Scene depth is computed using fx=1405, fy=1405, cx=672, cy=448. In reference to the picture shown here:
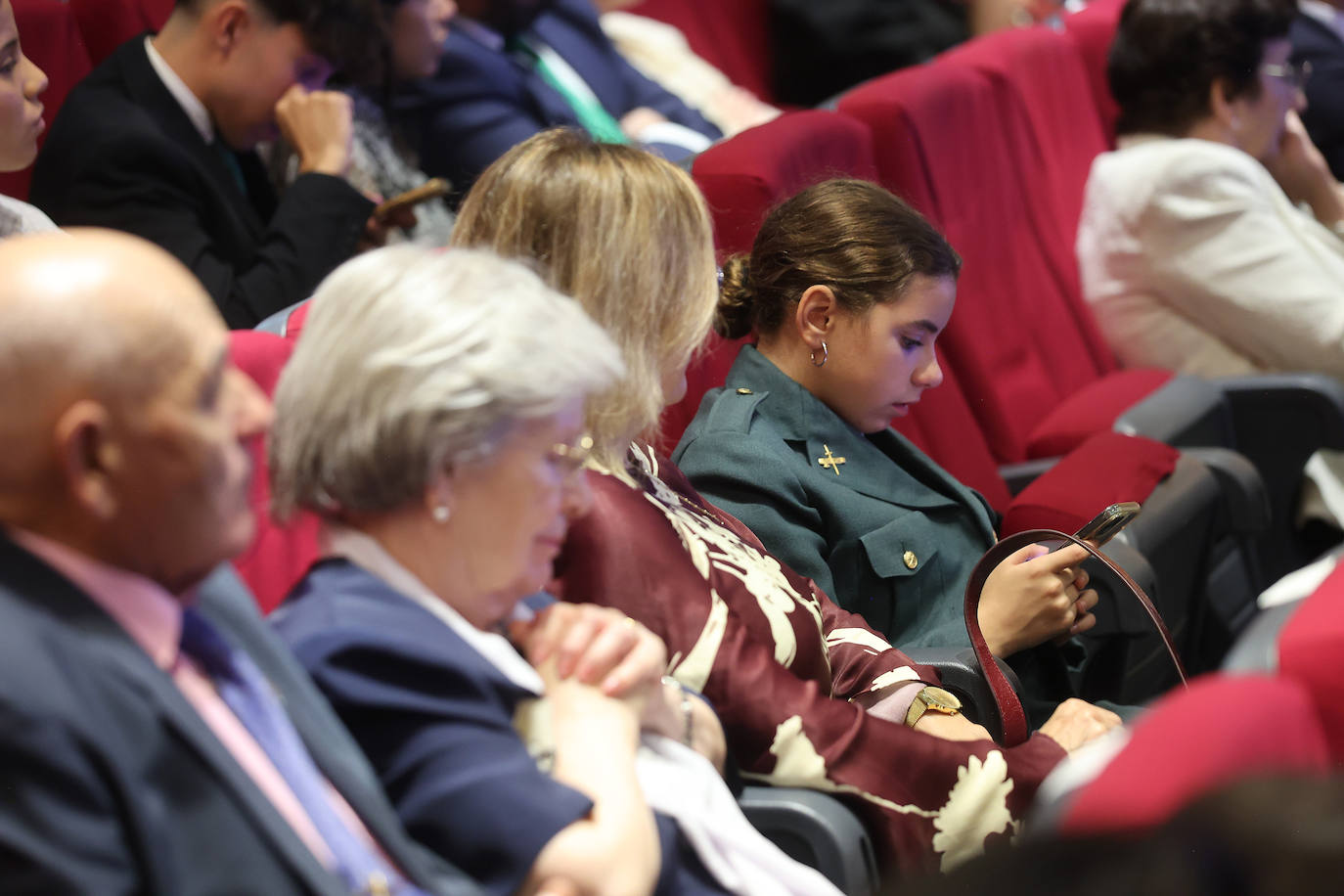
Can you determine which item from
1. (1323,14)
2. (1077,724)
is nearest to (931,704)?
(1077,724)

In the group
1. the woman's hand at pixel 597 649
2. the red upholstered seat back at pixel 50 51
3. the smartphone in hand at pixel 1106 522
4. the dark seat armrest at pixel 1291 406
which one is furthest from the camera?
the dark seat armrest at pixel 1291 406

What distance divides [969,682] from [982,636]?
49 mm

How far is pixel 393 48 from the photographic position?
7.07 ft

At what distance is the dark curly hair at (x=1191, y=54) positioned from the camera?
2383 mm

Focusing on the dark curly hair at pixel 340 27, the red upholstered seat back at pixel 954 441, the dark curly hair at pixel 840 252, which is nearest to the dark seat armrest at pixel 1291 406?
the red upholstered seat back at pixel 954 441

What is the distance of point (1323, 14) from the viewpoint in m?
3.69

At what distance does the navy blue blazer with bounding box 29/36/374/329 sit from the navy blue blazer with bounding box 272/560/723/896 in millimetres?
788

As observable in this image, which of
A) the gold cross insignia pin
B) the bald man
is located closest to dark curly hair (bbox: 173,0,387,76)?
the gold cross insignia pin

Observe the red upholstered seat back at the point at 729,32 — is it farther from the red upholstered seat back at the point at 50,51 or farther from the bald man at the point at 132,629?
the bald man at the point at 132,629

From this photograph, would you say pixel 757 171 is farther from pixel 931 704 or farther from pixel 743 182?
pixel 931 704

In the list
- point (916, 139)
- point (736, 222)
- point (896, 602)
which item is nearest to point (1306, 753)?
point (896, 602)

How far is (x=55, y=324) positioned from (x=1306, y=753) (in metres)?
0.61

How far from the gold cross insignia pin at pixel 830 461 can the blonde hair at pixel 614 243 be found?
1.19 ft

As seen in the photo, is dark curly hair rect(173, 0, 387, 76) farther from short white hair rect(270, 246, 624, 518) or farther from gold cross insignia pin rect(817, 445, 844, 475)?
short white hair rect(270, 246, 624, 518)
